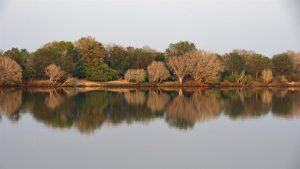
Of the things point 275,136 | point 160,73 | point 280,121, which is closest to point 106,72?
point 160,73

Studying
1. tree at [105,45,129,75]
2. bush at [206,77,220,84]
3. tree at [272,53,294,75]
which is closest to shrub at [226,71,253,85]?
bush at [206,77,220,84]

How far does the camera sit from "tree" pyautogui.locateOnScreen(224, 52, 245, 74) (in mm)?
83438

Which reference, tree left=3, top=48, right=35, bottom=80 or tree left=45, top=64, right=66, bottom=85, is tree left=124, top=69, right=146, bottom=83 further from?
tree left=3, top=48, right=35, bottom=80

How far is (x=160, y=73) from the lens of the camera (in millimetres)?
72438

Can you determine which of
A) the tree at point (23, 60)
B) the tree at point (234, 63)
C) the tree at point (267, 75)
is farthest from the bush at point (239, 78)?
the tree at point (23, 60)

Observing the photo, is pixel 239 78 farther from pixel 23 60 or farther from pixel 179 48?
pixel 23 60

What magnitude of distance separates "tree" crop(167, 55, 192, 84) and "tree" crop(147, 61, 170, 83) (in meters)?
1.82

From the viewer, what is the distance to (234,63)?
83438mm

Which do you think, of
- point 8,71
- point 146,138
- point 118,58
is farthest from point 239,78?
point 146,138

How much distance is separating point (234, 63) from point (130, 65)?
70.8ft

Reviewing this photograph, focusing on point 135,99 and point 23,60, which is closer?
point 135,99

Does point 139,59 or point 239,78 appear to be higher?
point 139,59

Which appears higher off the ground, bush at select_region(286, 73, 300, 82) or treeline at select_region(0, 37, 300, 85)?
treeline at select_region(0, 37, 300, 85)

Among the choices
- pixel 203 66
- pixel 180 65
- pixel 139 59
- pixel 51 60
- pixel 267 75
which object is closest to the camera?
pixel 51 60
